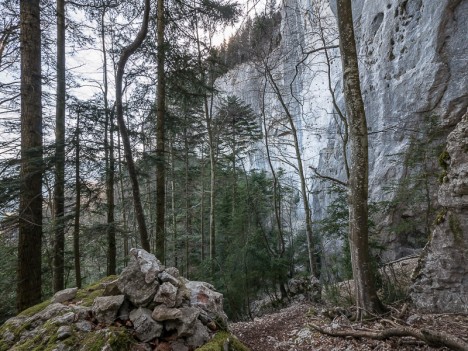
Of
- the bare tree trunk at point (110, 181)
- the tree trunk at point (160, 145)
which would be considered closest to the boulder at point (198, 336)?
the bare tree trunk at point (110, 181)

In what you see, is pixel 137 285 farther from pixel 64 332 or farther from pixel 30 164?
pixel 30 164

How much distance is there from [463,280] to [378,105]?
9.83 metres

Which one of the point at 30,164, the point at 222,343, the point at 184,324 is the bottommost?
the point at 222,343

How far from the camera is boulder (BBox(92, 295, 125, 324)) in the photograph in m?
2.41

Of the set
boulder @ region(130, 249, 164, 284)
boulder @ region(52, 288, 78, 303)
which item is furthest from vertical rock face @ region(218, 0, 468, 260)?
boulder @ region(52, 288, 78, 303)

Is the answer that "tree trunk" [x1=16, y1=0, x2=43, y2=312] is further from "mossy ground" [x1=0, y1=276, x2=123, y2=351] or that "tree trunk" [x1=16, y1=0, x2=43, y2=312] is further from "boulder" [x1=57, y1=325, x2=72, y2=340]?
"boulder" [x1=57, y1=325, x2=72, y2=340]

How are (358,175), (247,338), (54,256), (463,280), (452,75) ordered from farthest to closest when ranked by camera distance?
(452,75)
(54,256)
(247,338)
(358,175)
(463,280)

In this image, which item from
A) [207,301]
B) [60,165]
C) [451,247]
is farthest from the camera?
[60,165]

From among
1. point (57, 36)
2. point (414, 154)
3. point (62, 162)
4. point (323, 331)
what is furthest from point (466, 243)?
point (57, 36)

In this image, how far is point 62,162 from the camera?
4910 millimetres

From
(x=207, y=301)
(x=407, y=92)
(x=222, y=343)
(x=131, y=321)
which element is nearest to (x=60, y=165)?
(x=131, y=321)

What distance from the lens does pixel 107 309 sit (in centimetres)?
242

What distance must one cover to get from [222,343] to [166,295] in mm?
658

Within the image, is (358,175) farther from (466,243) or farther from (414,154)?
(414,154)
